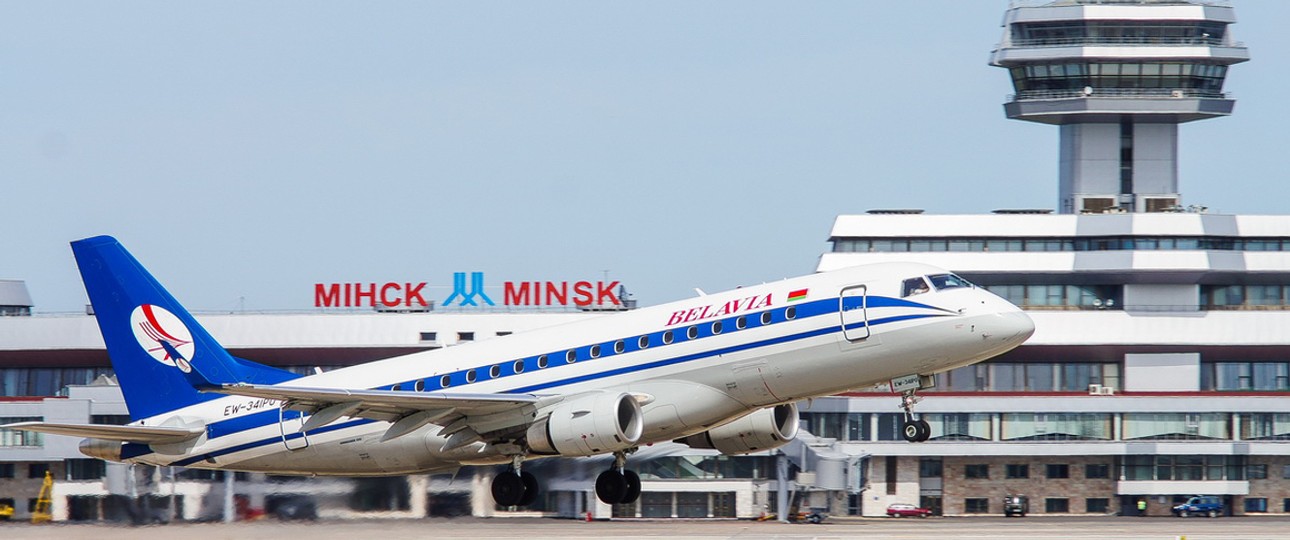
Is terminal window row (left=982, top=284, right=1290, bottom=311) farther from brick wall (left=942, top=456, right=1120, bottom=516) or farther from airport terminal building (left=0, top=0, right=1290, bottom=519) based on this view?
brick wall (left=942, top=456, right=1120, bottom=516)

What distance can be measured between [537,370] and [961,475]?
5382 cm

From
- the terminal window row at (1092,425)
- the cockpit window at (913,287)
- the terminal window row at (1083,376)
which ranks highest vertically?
the cockpit window at (913,287)

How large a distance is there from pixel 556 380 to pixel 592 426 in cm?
226

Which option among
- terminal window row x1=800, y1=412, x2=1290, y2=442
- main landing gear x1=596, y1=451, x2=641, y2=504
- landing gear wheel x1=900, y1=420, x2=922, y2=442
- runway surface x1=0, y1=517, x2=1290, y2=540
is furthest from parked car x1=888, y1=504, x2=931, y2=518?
landing gear wheel x1=900, y1=420, x2=922, y2=442

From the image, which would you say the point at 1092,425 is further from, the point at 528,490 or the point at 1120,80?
the point at 528,490

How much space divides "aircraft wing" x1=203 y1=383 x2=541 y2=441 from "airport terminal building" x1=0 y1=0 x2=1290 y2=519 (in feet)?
106

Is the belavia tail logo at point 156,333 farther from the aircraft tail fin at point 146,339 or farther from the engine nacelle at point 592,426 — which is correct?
the engine nacelle at point 592,426

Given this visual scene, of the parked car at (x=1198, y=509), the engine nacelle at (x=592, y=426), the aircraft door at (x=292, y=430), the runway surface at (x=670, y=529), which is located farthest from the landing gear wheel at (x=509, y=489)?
the parked car at (x=1198, y=509)

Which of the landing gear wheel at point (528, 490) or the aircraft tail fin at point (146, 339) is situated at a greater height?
the aircraft tail fin at point (146, 339)

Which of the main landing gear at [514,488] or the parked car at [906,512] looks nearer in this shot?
the main landing gear at [514,488]

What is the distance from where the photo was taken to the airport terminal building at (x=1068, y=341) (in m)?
91.1

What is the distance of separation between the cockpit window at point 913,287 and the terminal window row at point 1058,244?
214 feet

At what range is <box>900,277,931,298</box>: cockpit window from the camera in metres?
40.9

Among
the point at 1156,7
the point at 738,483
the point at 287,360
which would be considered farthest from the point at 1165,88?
the point at 287,360
